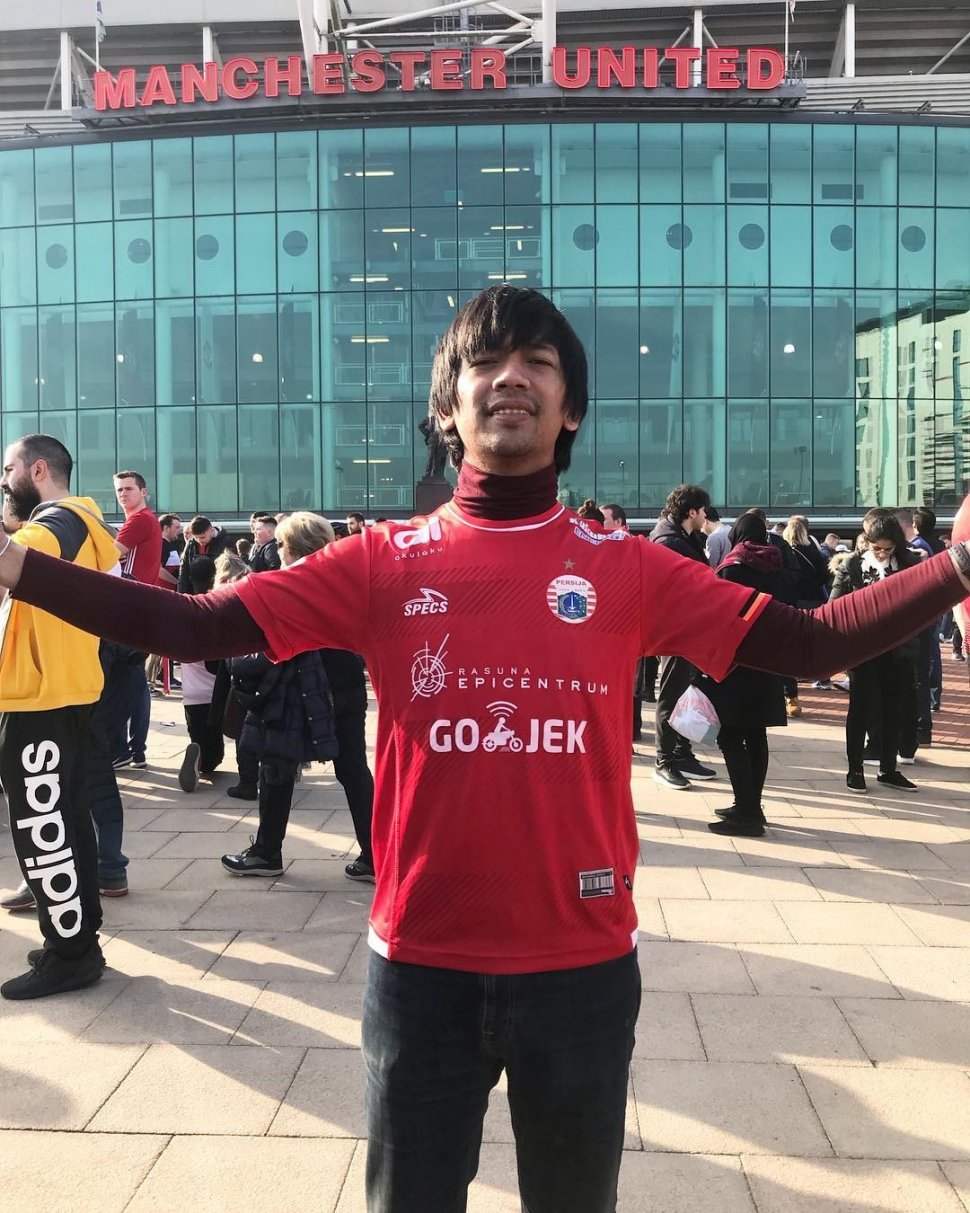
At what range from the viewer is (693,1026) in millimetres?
3658

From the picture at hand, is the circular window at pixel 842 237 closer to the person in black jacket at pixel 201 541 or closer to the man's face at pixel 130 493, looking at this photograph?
the person in black jacket at pixel 201 541

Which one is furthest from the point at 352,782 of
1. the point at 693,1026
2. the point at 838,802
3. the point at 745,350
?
the point at 745,350

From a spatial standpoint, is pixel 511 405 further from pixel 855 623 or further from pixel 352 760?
pixel 352 760

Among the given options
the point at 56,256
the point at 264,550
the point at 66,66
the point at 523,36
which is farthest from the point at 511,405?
the point at 66,66

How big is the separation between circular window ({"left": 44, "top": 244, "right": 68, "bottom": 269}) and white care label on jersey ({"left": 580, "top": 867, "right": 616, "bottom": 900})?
3225 centimetres

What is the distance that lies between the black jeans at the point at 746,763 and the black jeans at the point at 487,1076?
15.7ft

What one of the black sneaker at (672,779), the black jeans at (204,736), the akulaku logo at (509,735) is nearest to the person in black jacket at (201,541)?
the black jeans at (204,736)

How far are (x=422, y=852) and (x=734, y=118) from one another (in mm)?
30667

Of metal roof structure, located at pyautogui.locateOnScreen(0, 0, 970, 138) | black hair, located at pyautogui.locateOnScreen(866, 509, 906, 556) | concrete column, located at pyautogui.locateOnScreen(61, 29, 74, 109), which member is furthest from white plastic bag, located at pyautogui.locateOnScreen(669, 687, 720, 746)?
concrete column, located at pyautogui.locateOnScreen(61, 29, 74, 109)

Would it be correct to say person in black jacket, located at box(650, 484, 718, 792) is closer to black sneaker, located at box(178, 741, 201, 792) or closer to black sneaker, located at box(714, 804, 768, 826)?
black sneaker, located at box(714, 804, 768, 826)

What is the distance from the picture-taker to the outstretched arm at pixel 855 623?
163 cm

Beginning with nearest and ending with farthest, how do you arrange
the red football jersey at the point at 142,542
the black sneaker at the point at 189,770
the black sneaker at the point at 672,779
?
1. the red football jersey at the point at 142,542
2. the black sneaker at the point at 189,770
3. the black sneaker at the point at 672,779

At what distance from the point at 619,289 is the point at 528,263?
2703mm

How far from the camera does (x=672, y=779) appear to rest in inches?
294
